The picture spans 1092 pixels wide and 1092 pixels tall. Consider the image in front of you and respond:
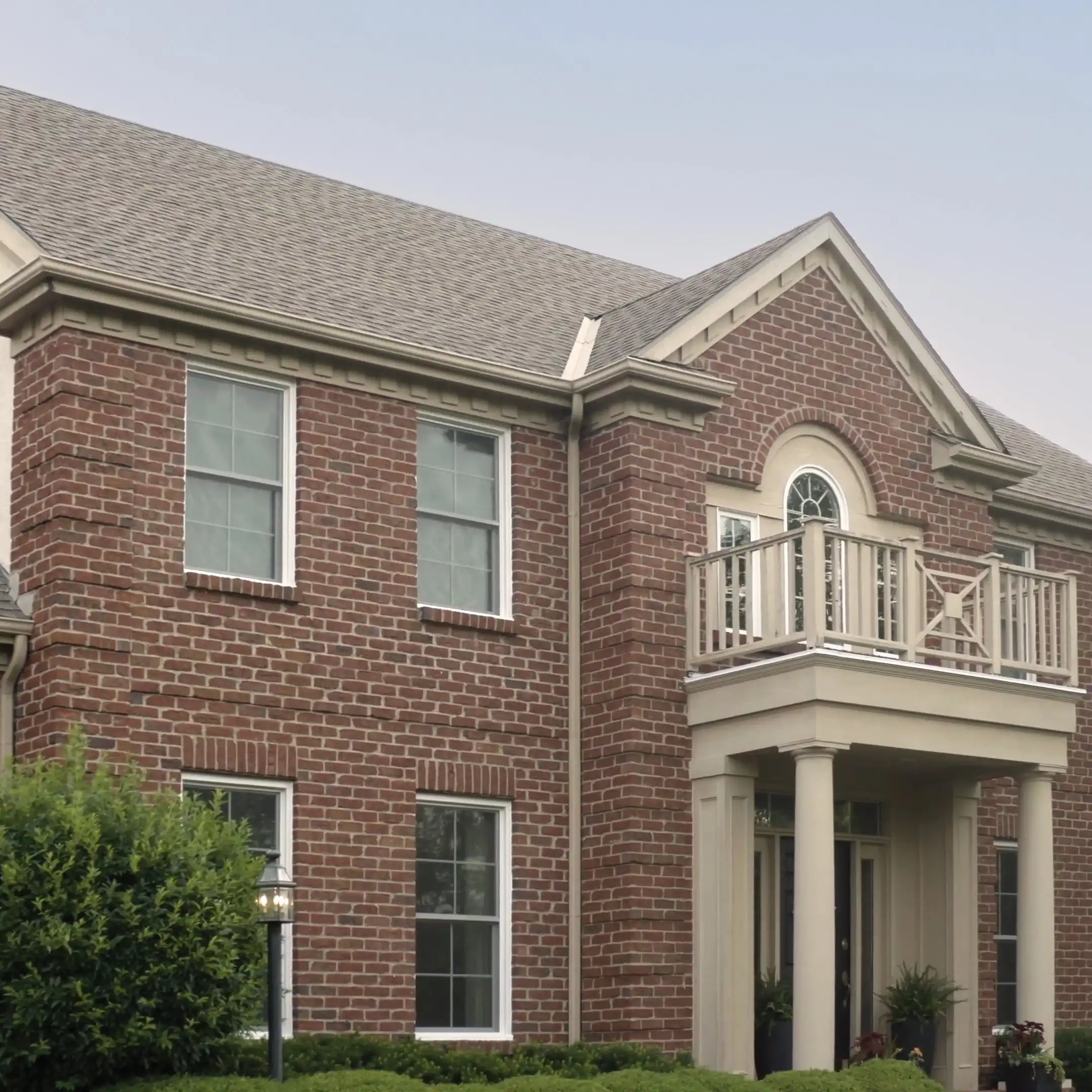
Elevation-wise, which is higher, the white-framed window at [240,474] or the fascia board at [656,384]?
the fascia board at [656,384]

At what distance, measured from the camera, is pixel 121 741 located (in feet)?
50.1

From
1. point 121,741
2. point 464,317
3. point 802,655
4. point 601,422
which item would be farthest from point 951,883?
point 121,741

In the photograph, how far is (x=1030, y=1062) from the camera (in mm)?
18312

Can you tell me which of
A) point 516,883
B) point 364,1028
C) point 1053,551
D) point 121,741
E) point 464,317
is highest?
point 464,317

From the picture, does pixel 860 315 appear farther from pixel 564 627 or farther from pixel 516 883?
pixel 516 883

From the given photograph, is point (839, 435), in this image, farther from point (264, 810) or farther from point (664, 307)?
point (264, 810)

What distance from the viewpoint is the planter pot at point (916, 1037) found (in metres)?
18.7

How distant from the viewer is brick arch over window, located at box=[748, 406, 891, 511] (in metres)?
19.1

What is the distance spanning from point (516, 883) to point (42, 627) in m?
4.74

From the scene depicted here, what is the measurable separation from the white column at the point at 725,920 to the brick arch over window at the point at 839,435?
322 centimetres

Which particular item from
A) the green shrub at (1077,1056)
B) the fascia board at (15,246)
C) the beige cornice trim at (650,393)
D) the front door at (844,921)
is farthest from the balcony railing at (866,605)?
the fascia board at (15,246)

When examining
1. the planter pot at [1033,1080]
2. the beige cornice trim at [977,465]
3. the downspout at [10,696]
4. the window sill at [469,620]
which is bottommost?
the planter pot at [1033,1080]

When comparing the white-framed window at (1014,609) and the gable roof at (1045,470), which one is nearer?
the white-framed window at (1014,609)

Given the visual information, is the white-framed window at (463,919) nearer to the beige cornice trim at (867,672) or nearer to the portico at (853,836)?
the portico at (853,836)
